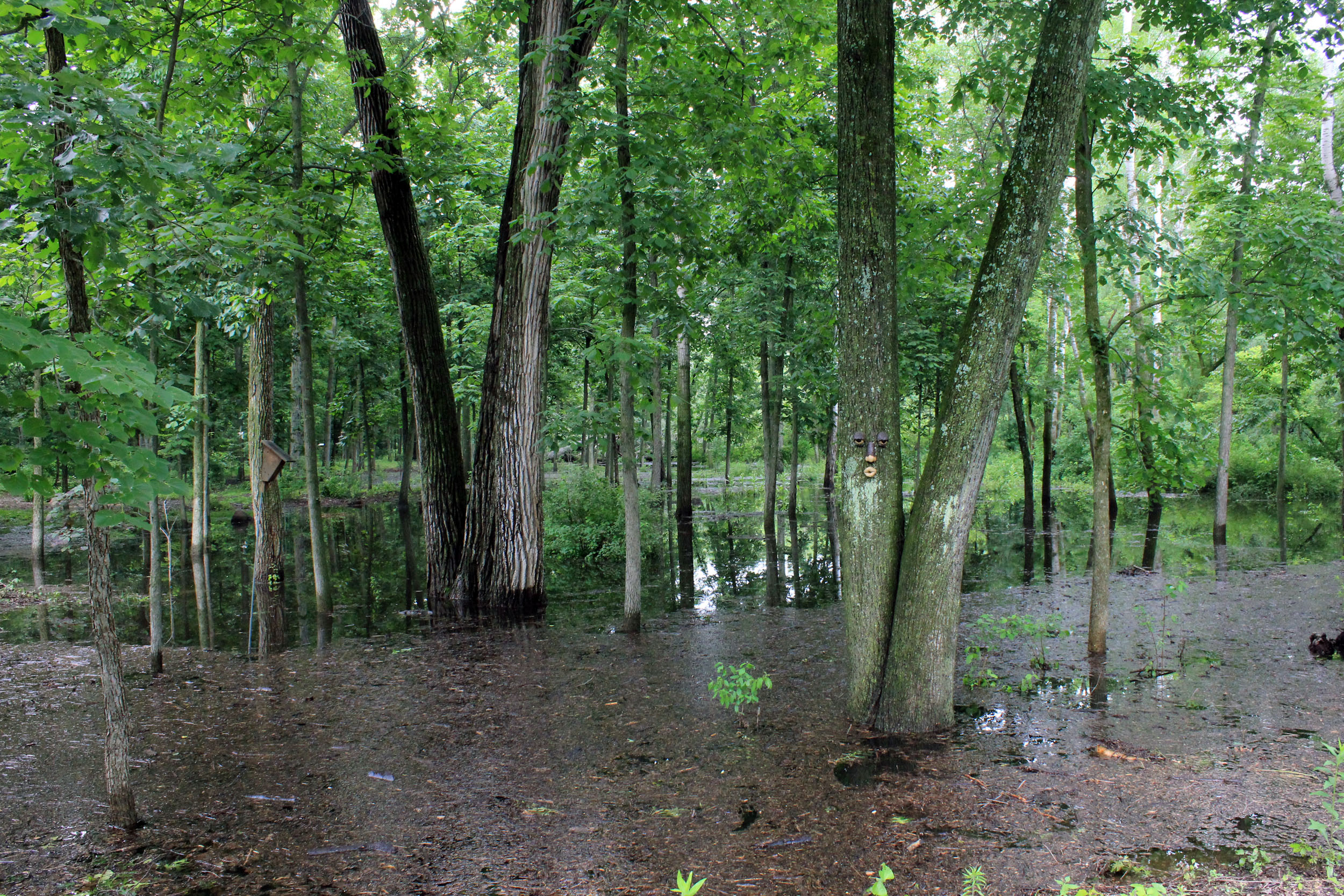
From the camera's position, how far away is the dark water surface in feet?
10.3

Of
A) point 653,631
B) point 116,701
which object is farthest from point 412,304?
point 116,701

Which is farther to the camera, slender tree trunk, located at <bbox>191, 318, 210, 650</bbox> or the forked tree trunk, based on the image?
slender tree trunk, located at <bbox>191, 318, 210, 650</bbox>

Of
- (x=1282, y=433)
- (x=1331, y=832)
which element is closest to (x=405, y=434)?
(x=1331, y=832)

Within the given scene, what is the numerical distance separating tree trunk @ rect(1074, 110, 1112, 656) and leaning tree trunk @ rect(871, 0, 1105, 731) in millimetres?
1420

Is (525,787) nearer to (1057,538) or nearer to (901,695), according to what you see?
(901,695)

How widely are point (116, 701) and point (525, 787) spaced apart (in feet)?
6.57

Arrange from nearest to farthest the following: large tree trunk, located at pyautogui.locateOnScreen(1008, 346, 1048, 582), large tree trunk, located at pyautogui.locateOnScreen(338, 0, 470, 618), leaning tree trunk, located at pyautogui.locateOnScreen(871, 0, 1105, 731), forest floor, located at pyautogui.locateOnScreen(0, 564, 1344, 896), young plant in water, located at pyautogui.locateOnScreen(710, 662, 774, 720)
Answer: forest floor, located at pyautogui.locateOnScreen(0, 564, 1344, 896) → leaning tree trunk, located at pyautogui.locateOnScreen(871, 0, 1105, 731) → young plant in water, located at pyautogui.locateOnScreen(710, 662, 774, 720) → large tree trunk, located at pyautogui.locateOnScreen(338, 0, 470, 618) → large tree trunk, located at pyautogui.locateOnScreen(1008, 346, 1048, 582)

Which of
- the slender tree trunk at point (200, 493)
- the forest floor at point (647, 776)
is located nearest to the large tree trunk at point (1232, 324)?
the forest floor at point (647, 776)

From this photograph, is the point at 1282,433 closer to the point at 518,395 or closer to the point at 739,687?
the point at 518,395

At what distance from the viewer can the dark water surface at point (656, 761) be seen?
10.3ft

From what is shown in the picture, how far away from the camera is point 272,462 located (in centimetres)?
815

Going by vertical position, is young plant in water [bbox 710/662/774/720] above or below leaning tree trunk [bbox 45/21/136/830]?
below

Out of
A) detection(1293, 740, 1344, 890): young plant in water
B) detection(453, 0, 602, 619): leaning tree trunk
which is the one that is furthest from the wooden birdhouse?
detection(1293, 740, 1344, 890): young plant in water

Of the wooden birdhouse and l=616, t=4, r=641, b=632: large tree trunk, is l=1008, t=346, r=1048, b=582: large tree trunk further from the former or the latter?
the wooden birdhouse
